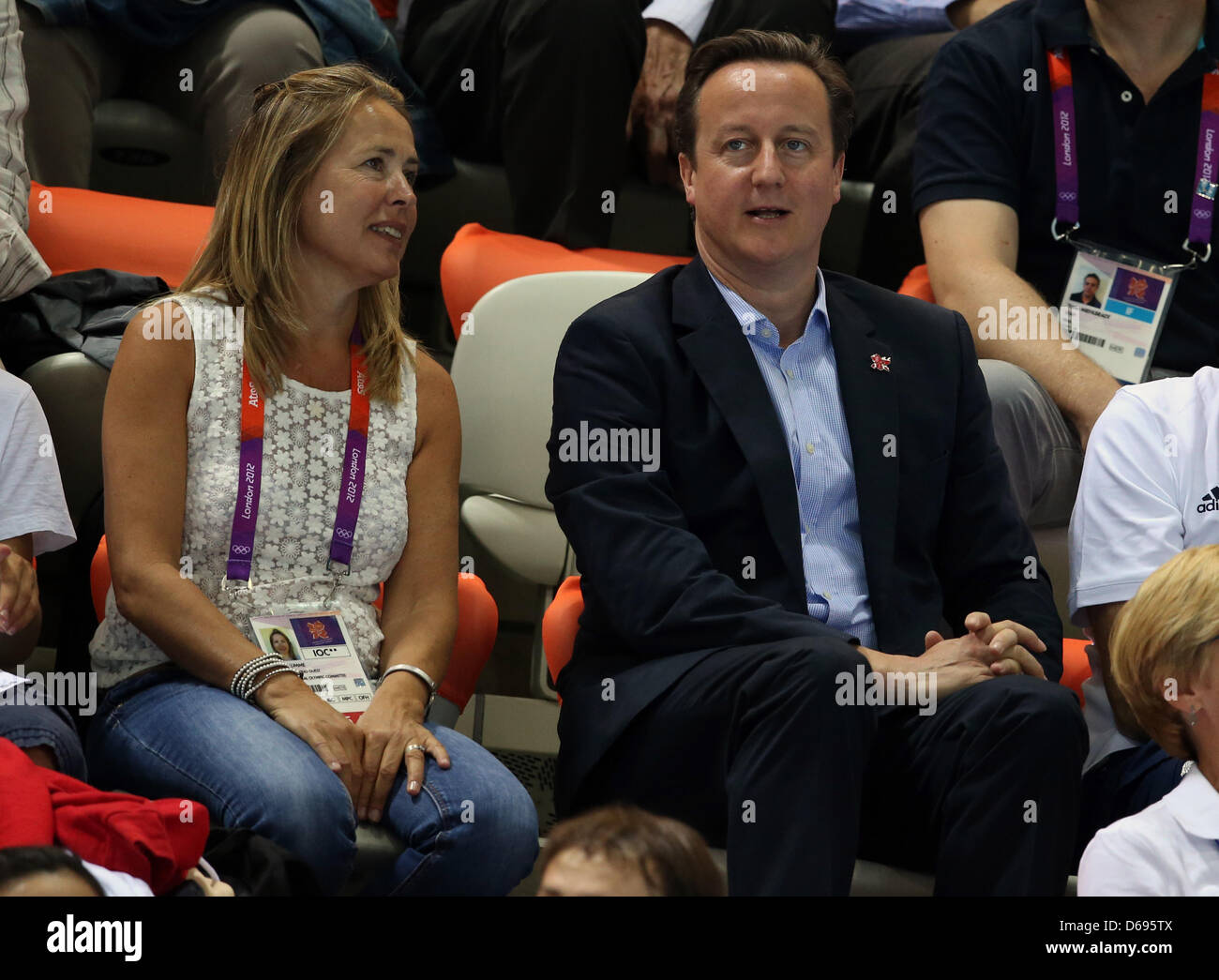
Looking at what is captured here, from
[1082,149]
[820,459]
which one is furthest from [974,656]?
[1082,149]

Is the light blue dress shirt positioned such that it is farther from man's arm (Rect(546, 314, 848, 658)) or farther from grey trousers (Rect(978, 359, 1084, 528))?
grey trousers (Rect(978, 359, 1084, 528))

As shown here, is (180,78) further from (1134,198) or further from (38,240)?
(1134,198)

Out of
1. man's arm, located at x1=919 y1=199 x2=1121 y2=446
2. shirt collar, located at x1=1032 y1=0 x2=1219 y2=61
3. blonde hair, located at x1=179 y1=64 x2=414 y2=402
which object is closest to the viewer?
blonde hair, located at x1=179 y1=64 x2=414 y2=402

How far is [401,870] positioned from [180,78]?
1.85 metres

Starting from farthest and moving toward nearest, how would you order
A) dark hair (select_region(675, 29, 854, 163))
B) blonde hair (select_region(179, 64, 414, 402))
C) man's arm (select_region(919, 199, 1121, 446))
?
man's arm (select_region(919, 199, 1121, 446)), dark hair (select_region(675, 29, 854, 163)), blonde hair (select_region(179, 64, 414, 402))

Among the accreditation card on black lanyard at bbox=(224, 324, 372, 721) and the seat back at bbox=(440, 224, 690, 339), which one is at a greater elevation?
the seat back at bbox=(440, 224, 690, 339)

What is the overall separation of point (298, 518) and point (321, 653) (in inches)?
7.2

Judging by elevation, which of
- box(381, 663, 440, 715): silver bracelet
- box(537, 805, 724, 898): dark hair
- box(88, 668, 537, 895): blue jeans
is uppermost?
box(537, 805, 724, 898): dark hair

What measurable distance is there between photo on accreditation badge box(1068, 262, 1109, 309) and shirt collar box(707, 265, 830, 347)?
2.60ft

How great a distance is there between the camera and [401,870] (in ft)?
5.79

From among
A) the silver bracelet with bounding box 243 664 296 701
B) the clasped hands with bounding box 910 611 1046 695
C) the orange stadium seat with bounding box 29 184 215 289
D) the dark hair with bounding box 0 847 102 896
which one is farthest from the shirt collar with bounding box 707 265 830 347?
the dark hair with bounding box 0 847 102 896

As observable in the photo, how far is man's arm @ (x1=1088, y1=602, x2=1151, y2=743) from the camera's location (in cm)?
197

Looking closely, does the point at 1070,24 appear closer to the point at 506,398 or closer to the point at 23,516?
the point at 506,398
